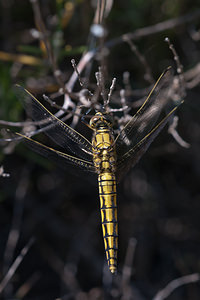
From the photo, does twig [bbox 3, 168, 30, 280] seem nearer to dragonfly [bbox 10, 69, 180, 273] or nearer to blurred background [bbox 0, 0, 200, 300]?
blurred background [bbox 0, 0, 200, 300]

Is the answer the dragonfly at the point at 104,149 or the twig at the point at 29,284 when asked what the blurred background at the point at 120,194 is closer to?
the twig at the point at 29,284

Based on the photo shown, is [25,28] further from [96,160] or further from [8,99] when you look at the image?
[96,160]

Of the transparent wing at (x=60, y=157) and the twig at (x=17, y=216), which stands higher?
the twig at (x=17, y=216)

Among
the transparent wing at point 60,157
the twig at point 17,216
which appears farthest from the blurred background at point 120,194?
the transparent wing at point 60,157

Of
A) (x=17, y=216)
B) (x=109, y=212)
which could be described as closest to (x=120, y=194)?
(x=17, y=216)

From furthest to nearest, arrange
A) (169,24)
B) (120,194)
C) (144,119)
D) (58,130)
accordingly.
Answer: (120,194) → (169,24) → (58,130) → (144,119)

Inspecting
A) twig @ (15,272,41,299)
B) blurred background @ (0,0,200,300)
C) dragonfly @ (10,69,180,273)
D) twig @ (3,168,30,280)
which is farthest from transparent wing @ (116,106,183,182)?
twig @ (15,272,41,299)

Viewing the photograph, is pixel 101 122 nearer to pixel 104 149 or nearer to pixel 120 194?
pixel 104 149
